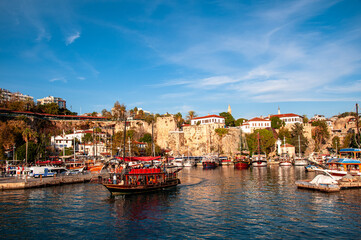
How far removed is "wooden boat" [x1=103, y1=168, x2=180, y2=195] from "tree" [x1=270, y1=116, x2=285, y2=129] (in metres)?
60.7

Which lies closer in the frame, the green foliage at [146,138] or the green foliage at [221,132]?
the green foliage at [221,132]

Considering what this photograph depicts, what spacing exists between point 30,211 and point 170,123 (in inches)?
2213

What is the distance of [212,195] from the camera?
2391cm

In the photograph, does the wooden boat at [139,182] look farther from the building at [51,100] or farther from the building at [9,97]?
the building at [51,100]

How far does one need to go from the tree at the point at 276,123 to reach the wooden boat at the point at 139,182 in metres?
60.7

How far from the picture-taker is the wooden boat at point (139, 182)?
23.8m

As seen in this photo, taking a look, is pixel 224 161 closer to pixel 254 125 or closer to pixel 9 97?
pixel 254 125

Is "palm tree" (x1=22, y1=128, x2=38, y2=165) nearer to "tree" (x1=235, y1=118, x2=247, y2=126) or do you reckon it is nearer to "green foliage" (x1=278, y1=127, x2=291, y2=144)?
"green foliage" (x1=278, y1=127, x2=291, y2=144)

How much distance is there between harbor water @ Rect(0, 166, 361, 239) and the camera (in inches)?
560

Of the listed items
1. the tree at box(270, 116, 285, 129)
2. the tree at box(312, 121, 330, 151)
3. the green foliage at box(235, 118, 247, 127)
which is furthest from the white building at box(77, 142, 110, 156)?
the tree at box(312, 121, 330, 151)

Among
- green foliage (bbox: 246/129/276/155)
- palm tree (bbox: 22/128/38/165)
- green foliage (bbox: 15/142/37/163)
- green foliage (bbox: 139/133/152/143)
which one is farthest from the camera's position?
green foliage (bbox: 139/133/152/143)

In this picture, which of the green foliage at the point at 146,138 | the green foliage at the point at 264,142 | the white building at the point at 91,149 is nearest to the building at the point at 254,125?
the green foliage at the point at 264,142

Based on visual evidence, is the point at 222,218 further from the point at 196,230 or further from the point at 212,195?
the point at 212,195

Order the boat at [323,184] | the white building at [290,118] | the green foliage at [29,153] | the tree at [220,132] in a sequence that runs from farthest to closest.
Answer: the white building at [290,118] → the tree at [220,132] → the green foliage at [29,153] → the boat at [323,184]
